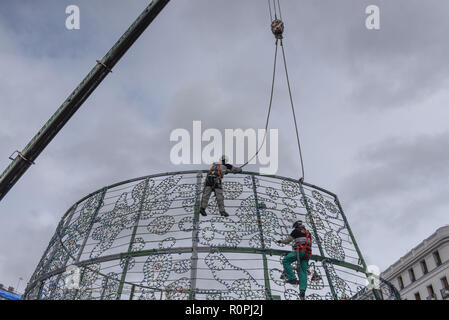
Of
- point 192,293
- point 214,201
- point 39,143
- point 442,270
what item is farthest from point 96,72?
point 442,270

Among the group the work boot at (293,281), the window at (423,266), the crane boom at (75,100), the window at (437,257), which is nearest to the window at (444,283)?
the window at (437,257)

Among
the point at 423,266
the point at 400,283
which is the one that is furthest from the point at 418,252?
the point at 400,283

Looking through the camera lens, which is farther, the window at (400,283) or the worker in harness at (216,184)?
the window at (400,283)

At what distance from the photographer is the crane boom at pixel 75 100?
498 inches

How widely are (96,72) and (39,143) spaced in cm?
307

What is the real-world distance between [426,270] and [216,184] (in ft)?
124

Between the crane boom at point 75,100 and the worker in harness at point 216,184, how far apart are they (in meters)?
5.68

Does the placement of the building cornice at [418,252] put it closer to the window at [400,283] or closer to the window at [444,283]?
the window at [400,283]

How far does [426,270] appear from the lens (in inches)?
1587

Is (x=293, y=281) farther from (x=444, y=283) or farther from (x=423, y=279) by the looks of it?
(x=423, y=279)

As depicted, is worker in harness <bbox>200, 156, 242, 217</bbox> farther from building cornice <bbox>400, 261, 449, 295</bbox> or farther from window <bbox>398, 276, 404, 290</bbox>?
window <bbox>398, 276, 404, 290</bbox>

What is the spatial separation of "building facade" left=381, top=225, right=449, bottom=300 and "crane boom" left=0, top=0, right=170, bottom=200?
115 feet
